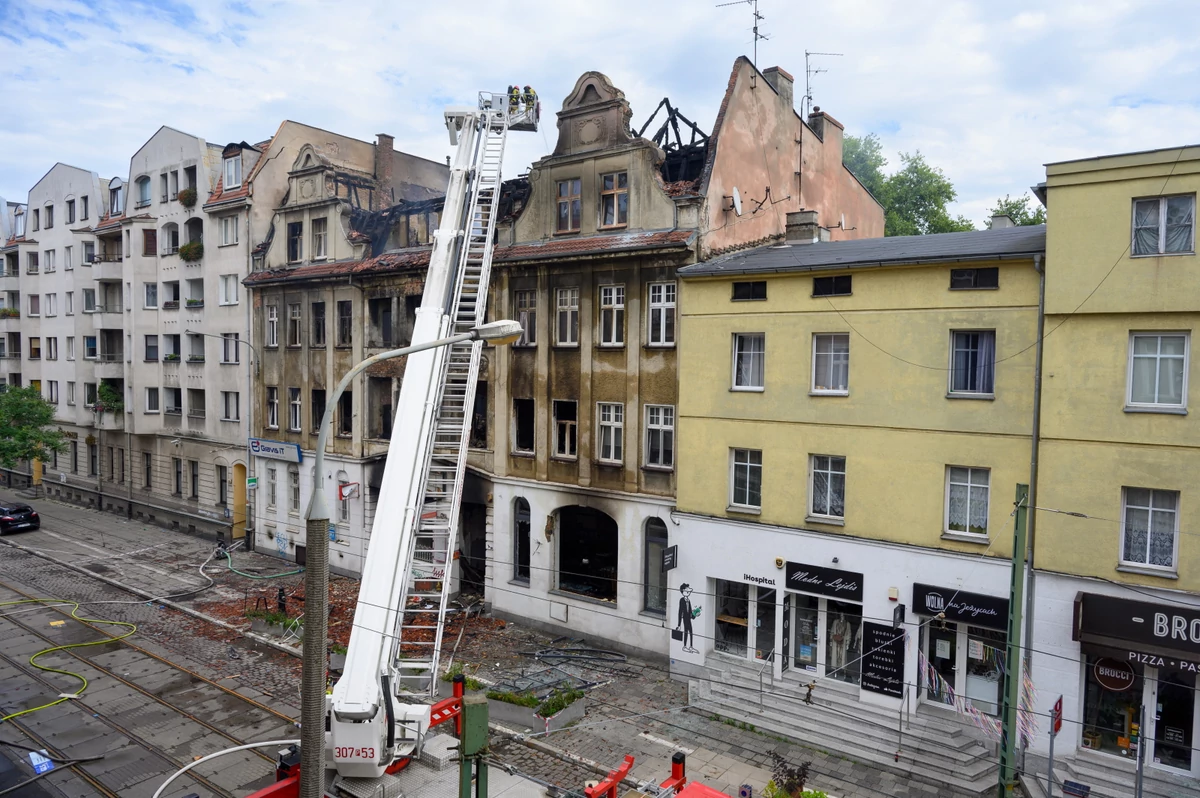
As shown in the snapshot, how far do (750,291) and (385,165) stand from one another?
79.0 ft

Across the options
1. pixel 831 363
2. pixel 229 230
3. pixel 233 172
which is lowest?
pixel 831 363

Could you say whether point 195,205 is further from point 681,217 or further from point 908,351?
point 908,351

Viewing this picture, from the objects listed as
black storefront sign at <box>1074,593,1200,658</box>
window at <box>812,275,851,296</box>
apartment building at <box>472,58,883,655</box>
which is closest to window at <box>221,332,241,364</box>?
apartment building at <box>472,58,883,655</box>

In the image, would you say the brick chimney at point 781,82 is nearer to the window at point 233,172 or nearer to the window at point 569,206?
the window at point 569,206

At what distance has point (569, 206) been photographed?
2617cm

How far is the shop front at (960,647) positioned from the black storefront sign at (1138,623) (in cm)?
165

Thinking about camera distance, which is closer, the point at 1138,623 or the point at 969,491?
the point at 1138,623

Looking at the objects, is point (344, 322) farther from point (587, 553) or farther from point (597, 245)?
point (587, 553)

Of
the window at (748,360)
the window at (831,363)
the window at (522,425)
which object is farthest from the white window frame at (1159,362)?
the window at (522,425)

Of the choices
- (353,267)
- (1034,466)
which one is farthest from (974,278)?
(353,267)

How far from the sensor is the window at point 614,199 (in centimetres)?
2483

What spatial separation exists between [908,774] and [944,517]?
18.7ft

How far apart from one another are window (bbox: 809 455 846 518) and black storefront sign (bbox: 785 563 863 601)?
4.65 feet

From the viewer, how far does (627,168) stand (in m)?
24.6
